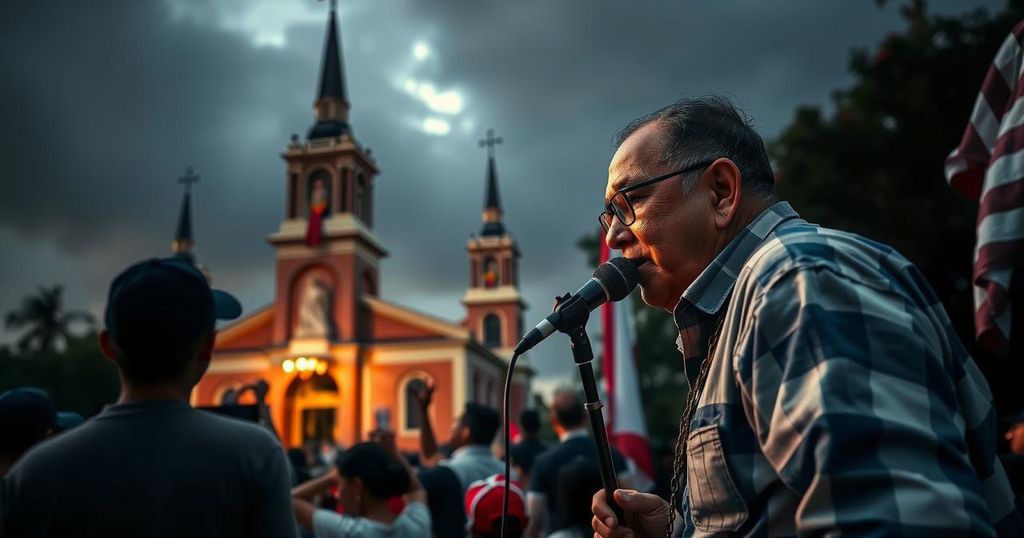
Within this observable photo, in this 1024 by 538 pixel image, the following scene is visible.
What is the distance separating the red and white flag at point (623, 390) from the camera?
28.3 ft

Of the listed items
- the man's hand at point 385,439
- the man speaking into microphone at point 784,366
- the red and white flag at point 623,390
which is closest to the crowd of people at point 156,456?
the man speaking into microphone at point 784,366

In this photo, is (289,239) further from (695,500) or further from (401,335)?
(695,500)

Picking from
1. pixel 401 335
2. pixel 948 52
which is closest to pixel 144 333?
pixel 948 52

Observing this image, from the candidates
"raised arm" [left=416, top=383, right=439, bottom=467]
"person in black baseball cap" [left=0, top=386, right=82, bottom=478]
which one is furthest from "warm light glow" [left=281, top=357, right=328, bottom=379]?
"person in black baseball cap" [left=0, top=386, right=82, bottom=478]

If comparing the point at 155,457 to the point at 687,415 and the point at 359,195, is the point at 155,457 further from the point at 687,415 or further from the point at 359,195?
the point at 359,195

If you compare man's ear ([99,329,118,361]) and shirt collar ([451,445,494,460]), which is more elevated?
man's ear ([99,329,118,361])

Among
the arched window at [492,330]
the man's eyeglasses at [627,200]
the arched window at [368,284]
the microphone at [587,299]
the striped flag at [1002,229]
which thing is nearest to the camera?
the man's eyeglasses at [627,200]

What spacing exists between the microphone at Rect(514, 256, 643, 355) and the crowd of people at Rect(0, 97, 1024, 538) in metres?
0.07

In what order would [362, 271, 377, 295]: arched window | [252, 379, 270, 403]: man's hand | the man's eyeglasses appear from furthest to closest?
[362, 271, 377, 295]: arched window < [252, 379, 270, 403]: man's hand < the man's eyeglasses

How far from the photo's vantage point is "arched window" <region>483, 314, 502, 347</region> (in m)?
49.0

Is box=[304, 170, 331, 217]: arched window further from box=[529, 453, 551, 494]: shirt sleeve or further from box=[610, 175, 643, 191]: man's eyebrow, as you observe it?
box=[610, 175, 643, 191]: man's eyebrow

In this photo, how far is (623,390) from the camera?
29.6ft

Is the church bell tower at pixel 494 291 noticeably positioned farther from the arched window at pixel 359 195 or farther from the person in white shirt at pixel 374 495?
the person in white shirt at pixel 374 495

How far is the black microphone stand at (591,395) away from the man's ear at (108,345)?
3.37 feet
